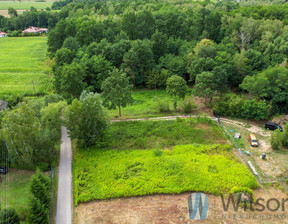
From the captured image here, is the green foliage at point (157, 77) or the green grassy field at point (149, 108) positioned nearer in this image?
the green grassy field at point (149, 108)

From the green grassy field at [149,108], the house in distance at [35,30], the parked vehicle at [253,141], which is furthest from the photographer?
the house in distance at [35,30]

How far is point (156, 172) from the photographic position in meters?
26.5

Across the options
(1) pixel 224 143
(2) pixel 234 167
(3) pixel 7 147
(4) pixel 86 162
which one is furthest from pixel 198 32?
(3) pixel 7 147

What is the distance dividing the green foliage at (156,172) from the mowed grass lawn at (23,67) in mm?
26516

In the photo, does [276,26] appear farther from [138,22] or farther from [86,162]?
[86,162]

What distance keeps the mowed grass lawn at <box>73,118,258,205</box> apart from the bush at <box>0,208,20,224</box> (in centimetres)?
560

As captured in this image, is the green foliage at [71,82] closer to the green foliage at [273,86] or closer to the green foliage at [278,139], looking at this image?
the green foliage at [273,86]

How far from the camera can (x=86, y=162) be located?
27.9m

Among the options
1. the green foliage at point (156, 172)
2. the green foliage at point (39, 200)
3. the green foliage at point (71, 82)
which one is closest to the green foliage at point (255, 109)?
the green foliage at point (156, 172)

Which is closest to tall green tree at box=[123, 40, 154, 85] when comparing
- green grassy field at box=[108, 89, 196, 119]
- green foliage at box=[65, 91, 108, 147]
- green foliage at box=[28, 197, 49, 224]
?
green grassy field at box=[108, 89, 196, 119]

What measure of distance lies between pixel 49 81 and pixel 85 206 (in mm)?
36410

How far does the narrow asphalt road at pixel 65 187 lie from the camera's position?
22.0 meters

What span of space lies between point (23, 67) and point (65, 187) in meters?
46.2

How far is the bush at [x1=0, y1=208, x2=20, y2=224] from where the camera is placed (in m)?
18.4
